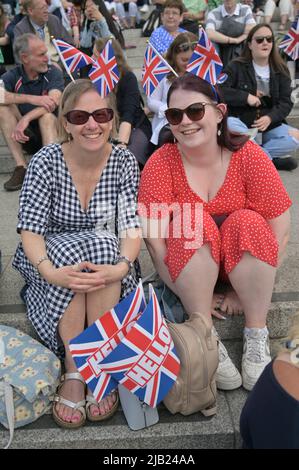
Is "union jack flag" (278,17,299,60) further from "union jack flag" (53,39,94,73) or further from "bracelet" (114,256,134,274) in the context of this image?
"bracelet" (114,256,134,274)

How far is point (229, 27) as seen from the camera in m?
5.89

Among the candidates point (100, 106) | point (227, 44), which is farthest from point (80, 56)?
point (227, 44)

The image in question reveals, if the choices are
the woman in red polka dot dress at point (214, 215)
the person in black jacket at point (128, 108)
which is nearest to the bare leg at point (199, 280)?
the woman in red polka dot dress at point (214, 215)

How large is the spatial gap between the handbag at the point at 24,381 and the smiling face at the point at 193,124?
114 cm

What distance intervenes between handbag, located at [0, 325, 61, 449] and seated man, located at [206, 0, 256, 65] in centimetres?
468

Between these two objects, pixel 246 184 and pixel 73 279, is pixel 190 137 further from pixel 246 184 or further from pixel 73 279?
pixel 73 279

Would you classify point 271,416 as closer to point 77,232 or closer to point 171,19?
point 77,232

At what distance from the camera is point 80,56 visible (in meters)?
2.97

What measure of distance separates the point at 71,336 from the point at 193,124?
1089 mm

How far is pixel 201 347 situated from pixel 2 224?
219 cm

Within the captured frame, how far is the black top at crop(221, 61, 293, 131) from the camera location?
14.3 feet

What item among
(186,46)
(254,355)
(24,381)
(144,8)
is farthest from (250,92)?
(144,8)

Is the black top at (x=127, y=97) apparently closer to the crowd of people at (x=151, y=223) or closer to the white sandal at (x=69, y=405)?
the crowd of people at (x=151, y=223)

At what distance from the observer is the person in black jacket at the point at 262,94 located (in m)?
4.34
